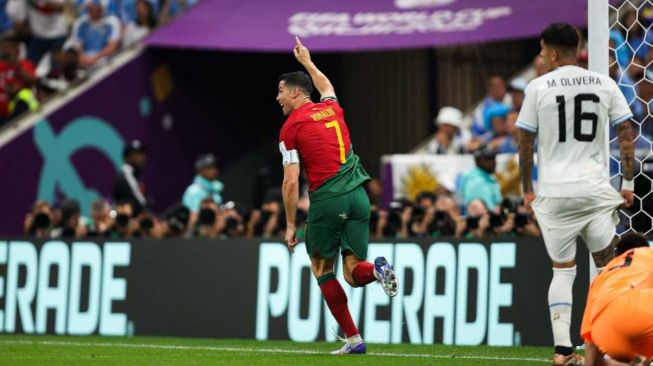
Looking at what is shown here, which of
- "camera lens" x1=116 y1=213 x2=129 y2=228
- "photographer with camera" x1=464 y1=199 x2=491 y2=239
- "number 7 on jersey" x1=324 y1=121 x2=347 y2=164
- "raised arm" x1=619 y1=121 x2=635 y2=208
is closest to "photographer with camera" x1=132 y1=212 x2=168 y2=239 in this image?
"camera lens" x1=116 y1=213 x2=129 y2=228

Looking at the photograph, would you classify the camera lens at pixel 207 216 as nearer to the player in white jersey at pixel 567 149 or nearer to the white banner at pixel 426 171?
the white banner at pixel 426 171

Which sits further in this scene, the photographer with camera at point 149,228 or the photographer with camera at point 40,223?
the photographer with camera at point 40,223

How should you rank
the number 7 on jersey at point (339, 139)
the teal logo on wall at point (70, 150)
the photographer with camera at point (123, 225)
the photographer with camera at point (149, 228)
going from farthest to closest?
the teal logo on wall at point (70, 150), the photographer with camera at point (123, 225), the photographer with camera at point (149, 228), the number 7 on jersey at point (339, 139)

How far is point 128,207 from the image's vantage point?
664 inches

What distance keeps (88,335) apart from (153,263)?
1031mm

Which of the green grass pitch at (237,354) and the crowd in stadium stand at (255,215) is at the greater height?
the crowd in stadium stand at (255,215)

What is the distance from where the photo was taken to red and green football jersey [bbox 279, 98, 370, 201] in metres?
11.1

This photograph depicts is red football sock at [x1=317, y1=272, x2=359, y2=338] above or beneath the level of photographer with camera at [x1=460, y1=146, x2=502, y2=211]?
beneath

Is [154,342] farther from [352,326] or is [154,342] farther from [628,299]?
[628,299]

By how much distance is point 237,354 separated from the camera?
11547 millimetres

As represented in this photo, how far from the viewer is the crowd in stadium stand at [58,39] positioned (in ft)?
71.5

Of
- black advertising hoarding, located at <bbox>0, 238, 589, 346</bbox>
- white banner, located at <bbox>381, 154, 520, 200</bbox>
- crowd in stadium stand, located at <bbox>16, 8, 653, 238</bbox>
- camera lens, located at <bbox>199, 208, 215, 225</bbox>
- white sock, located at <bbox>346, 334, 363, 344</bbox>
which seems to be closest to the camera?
white sock, located at <bbox>346, 334, 363, 344</bbox>

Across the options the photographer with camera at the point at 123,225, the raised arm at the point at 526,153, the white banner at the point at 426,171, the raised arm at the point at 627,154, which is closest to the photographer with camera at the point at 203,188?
the photographer with camera at the point at 123,225

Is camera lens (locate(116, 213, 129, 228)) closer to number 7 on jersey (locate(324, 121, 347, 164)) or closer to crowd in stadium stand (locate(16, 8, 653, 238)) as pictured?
crowd in stadium stand (locate(16, 8, 653, 238))
